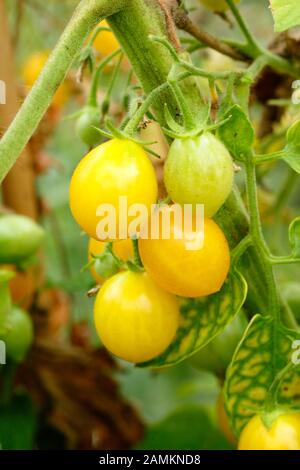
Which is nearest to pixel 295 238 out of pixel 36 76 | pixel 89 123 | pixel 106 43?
pixel 89 123

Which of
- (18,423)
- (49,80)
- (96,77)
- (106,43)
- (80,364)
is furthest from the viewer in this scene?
(80,364)

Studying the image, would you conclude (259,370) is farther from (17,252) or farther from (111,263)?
(17,252)

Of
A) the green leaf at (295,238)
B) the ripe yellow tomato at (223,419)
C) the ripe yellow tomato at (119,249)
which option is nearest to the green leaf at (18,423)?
the ripe yellow tomato at (223,419)

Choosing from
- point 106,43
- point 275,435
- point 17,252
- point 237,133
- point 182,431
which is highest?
point 106,43

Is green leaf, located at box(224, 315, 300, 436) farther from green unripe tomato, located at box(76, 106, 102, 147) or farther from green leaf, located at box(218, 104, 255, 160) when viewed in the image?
green unripe tomato, located at box(76, 106, 102, 147)

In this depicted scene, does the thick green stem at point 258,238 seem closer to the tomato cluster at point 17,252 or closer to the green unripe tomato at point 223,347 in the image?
the green unripe tomato at point 223,347

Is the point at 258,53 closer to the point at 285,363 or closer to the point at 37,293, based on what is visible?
the point at 285,363

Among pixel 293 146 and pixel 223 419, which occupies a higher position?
pixel 293 146

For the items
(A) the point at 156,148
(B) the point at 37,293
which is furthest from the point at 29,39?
(A) the point at 156,148
